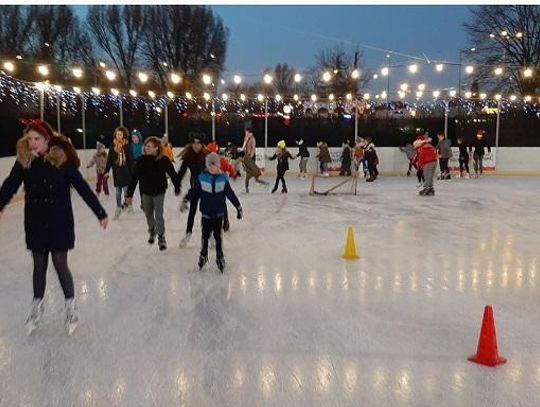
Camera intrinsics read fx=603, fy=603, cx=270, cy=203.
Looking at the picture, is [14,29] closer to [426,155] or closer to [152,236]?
[426,155]

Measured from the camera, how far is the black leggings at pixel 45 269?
13.3ft

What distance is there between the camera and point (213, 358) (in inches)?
142

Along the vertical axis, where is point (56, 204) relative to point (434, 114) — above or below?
below

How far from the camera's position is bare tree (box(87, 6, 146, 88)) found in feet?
114

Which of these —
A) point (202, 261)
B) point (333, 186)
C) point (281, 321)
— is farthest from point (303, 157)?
point (281, 321)

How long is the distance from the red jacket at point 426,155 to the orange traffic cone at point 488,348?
967 centimetres

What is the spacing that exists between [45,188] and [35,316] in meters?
0.92

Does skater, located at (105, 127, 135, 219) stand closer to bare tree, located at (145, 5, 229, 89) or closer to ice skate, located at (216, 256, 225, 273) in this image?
ice skate, located at (216, 256, 225, 273)

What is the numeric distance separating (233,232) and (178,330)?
4085mm

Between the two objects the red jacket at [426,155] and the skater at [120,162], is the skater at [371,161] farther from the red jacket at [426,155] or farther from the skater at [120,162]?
the skater at [120,162]

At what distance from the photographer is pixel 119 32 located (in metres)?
35.0

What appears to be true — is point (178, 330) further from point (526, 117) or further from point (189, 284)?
point (526, 117)

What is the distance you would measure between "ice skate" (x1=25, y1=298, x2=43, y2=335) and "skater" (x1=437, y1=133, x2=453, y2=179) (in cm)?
1399

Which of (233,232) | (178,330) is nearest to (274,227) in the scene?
(233,232)
